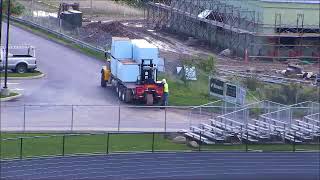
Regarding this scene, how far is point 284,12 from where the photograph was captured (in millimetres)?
66375

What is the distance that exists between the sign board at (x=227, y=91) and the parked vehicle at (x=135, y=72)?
8.73ft

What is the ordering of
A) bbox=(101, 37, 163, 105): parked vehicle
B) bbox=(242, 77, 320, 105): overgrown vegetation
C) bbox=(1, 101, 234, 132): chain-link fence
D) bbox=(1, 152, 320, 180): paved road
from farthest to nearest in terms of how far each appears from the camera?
1. bbox=(101, 37, 163, 105): parked vehicle
2. bbox=(242, 77, 320, 105): overgrown vegetation
3. bbox=(1, 101, 234, 132): chain-link fence
4. bbox=(1, 152, 320, 180): paved road

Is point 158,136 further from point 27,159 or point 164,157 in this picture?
point 27,159

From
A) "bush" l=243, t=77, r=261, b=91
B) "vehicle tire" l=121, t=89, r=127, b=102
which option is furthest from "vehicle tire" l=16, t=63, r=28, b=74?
"bush" l=243, t=77, r=261, b=91

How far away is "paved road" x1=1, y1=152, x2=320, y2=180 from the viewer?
3088 cm

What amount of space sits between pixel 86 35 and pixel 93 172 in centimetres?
3964

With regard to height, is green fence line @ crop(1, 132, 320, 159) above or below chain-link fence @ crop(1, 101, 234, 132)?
below

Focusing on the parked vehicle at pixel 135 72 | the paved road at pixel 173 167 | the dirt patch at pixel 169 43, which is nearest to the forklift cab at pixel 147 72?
the parked vehicle at pixel 135 72

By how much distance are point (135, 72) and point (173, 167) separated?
505 inches

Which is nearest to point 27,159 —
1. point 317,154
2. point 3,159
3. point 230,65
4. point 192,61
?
point 3,159

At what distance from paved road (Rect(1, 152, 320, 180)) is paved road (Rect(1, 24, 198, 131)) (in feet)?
16.0

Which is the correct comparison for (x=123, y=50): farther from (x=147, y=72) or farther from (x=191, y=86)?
(x=191, y=86)

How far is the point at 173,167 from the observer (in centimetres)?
3247

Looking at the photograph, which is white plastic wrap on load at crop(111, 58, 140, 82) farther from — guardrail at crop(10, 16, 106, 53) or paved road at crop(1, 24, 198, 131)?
guardrail at crop(10, 16, 106, 53)
